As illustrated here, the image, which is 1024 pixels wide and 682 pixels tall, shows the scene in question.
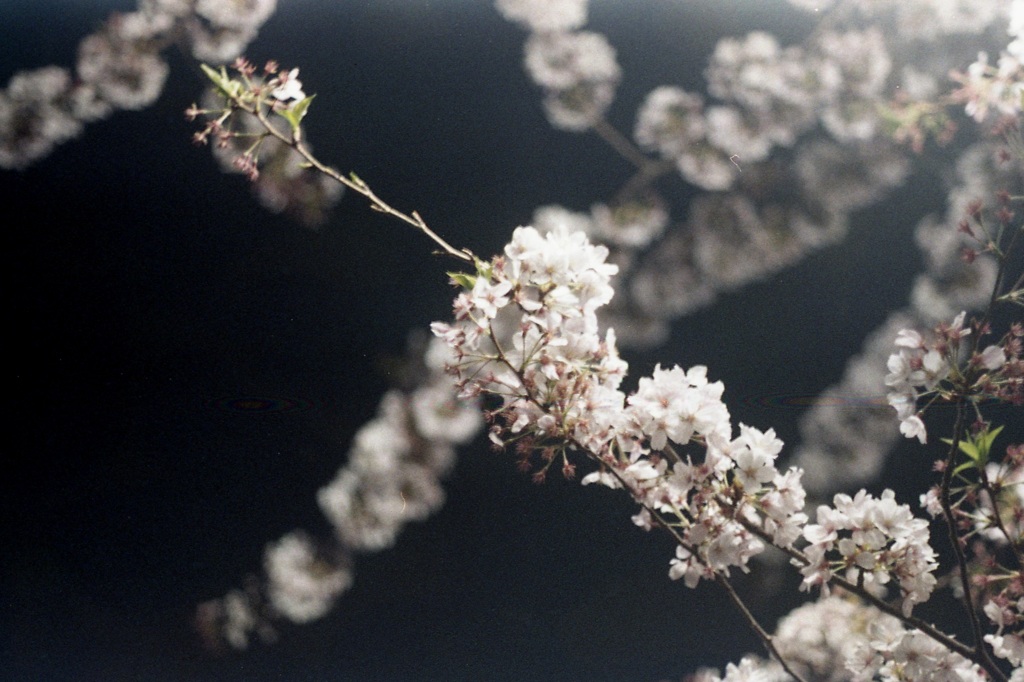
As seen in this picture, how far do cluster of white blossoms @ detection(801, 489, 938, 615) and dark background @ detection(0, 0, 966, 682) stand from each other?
39 cm

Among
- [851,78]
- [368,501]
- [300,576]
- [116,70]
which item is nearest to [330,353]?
[368,501]

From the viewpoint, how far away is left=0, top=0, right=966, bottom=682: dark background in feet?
3.84

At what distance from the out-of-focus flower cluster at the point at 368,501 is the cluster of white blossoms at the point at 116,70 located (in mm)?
601

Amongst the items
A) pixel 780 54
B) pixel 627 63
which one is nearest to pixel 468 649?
pixel 627 63

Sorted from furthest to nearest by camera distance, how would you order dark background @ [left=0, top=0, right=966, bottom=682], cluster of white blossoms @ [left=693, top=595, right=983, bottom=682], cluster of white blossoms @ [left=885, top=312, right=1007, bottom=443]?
dark background @ [left=0, top=0, right=966, bottom=682], cluster of white blossoms @ [left=693, top=595, right=983, bottom=682], cluster of white blossoms @ [left=885, top=312, right=1007, bottom=443]

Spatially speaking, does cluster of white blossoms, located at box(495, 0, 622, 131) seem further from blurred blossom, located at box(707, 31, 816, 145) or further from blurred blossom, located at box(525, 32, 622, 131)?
blurred blossom, located at box(707, 31, 816, 145)

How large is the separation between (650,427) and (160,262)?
34.3 inches

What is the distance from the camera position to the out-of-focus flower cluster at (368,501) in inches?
46.1

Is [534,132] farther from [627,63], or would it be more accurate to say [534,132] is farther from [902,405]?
[902,405]

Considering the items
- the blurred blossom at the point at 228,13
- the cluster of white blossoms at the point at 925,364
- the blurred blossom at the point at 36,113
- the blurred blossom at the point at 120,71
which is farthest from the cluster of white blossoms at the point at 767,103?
the blurred blossom at the point at 36,113

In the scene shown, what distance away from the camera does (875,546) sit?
788 millimetres

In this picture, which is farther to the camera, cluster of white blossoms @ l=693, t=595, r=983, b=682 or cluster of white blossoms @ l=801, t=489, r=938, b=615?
cluster of white blossoms @ l=693, t=595, r=983, b=682

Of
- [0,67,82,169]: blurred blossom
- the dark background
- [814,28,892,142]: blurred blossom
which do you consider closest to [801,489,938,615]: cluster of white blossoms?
the dark background

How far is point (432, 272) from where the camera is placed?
1192mm
